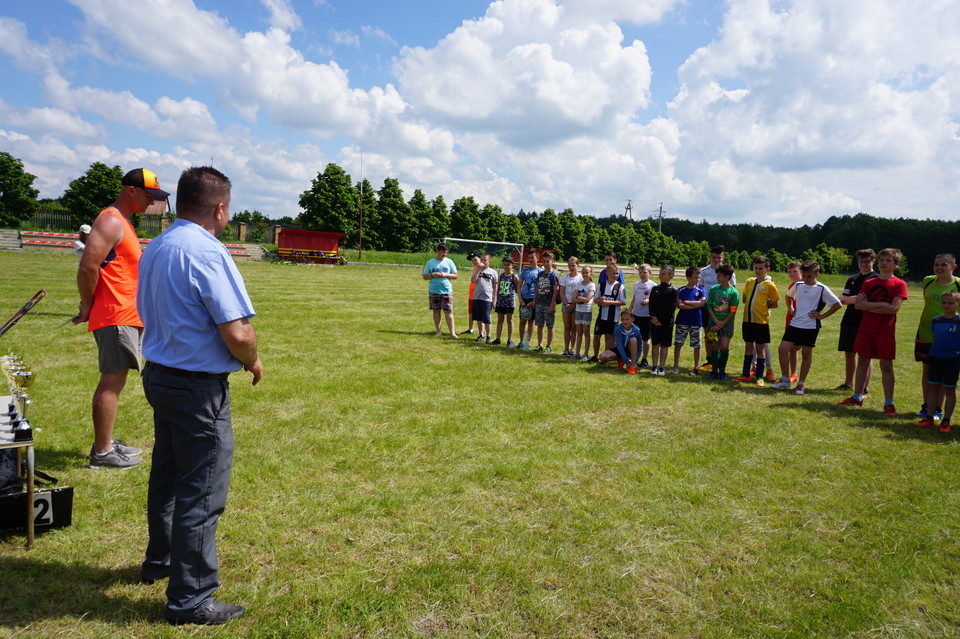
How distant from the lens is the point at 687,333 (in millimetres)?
9539

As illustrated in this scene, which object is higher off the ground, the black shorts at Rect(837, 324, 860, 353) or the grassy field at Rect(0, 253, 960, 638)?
the black shorts at Rect(837, 324, 860, 353)

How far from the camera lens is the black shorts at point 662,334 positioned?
9008mm

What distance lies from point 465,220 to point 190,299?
57597 millimetres

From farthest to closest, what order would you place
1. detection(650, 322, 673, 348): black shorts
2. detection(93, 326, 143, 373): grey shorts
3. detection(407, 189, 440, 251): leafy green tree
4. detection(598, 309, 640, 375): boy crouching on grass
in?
1. detection(407, 189, 440, 251): leafy green tree
2. detection(598, 309, 640, 375): boy crouching on grass
3. detection(650, 322, 673, 348): black shorts
4. detection(93, 326, 143, 373): grey shorts

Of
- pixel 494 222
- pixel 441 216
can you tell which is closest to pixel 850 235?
pixel 494 222

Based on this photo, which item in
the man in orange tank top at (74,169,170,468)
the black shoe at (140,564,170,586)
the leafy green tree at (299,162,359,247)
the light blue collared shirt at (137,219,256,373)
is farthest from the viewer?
the leafy green tree at (299,162,359,247)

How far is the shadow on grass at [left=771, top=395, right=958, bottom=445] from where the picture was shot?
20.1ft

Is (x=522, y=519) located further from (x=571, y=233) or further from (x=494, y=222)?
(x=571, y=233)

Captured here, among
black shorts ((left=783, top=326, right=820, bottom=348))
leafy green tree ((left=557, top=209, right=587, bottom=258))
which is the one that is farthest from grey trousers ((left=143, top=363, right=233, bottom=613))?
leafy green tree ((left=557, top=209, right=587, bottom=258))

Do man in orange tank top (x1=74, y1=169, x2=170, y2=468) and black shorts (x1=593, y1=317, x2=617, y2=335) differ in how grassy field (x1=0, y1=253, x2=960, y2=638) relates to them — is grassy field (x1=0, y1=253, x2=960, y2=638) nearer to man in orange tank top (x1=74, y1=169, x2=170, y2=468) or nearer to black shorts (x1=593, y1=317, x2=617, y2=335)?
man in orange tank top (x1=74, y1=169, x2=170, y2=468)

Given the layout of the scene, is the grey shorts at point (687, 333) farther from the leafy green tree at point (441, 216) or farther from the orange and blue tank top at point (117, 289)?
the leafy green tree at point (441, 216)

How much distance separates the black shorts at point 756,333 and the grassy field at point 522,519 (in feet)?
5.12

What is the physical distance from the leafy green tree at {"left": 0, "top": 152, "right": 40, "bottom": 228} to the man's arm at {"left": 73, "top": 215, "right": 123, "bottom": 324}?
169 ft

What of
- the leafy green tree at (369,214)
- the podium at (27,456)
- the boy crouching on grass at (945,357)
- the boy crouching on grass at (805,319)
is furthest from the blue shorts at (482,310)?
the leafy green tree at (369,214)
